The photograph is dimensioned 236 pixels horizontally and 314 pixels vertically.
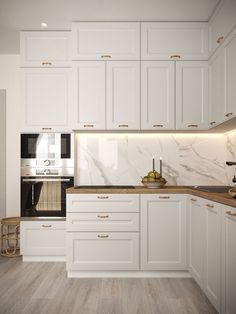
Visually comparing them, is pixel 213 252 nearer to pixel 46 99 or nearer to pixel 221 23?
pixel 221 23

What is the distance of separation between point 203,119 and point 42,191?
201cm

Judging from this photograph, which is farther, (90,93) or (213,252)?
(90,93)

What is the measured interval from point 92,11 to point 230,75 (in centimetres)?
158

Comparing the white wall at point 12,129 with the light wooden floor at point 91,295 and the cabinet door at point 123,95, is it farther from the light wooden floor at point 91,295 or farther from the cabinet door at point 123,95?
the cabinet door at point 123,95

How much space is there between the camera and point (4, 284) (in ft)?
9.91

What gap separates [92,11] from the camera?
3.30m

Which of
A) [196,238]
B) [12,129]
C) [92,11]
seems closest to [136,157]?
[196,238]

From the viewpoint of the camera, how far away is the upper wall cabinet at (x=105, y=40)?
352cm

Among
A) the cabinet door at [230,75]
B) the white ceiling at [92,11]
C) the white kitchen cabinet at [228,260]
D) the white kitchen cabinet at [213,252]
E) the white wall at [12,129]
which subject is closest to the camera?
the white kitchen cabinet at [228,260]

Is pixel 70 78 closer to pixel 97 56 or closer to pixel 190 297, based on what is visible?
pixel 97 56

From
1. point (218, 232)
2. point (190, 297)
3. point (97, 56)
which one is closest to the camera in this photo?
point (218, 232)

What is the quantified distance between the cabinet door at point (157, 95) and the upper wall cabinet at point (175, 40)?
0.12 metres

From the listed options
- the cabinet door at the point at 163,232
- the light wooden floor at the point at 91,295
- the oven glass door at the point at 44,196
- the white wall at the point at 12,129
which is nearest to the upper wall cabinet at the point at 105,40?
the white wall at the point at 12,129

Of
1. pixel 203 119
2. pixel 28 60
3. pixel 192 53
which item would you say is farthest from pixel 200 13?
pixel 28 60
